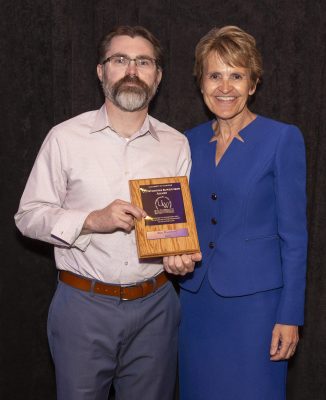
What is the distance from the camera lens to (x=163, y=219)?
1.93 meters

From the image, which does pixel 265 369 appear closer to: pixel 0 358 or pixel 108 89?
pixel 108 89

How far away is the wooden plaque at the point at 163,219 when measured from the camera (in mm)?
1894

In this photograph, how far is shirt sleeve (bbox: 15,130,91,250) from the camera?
2016 mm

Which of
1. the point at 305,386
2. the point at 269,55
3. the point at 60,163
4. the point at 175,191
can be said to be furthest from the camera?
the point at 305,386

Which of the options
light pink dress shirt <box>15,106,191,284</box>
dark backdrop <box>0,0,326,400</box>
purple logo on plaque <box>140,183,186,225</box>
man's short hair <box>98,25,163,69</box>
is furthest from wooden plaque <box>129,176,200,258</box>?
dark backdrop <box>0,0,326,400</box>

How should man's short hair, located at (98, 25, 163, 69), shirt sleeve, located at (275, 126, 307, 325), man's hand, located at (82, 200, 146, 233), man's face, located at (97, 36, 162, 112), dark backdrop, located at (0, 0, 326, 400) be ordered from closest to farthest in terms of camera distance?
man's hand, located at (82, 200, 146, 233), shirt sleeve, located at (275, 126, 307, 325), man's face, located at (97, 36, 162, 112), man's short hair, located at (98, 25, 163, 69), dark backdrop, located at (0, 0, 326, 400)

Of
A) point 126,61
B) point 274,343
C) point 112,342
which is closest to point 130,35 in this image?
point 126,61

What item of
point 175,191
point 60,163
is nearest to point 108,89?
point 60,163

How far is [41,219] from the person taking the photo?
2041 mm

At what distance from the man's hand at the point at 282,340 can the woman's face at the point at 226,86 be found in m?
0.91

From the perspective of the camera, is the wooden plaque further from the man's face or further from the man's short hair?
the man's short hair

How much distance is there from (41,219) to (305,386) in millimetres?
1840

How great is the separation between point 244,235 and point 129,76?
0.82 meters

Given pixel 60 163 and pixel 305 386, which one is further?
pixel 305 386
